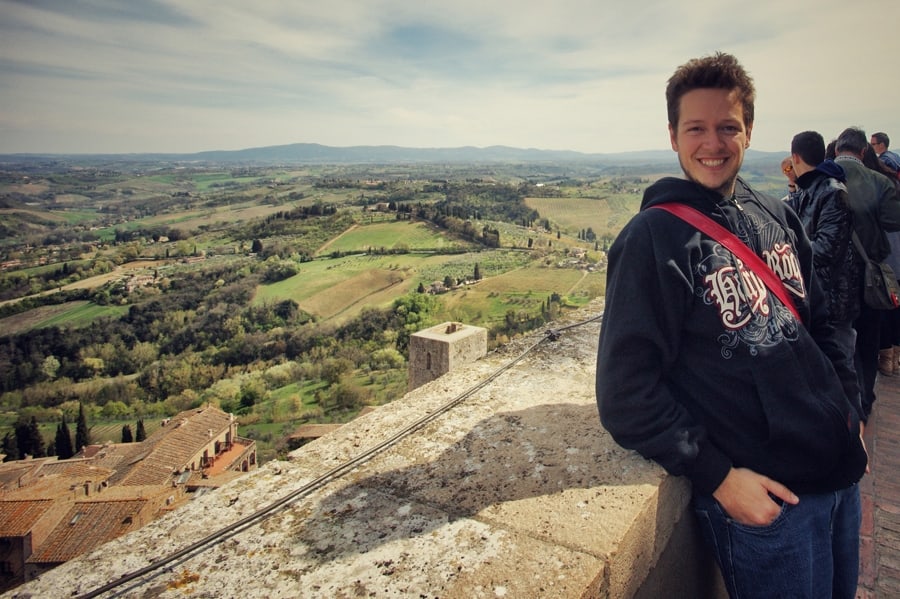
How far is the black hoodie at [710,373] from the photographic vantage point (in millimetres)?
1368

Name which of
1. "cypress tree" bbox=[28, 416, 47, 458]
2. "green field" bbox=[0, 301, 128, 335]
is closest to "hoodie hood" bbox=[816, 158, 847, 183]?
"cypress tree" bbox=[28, 416, 47, 458]

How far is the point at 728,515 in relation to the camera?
4.83 feet

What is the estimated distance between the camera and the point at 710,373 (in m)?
1.43

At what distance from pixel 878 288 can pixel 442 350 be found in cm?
402

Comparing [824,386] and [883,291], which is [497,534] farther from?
[883,291]

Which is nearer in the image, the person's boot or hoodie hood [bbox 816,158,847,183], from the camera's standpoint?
hoodie hood [bbox 816,158,847,183]

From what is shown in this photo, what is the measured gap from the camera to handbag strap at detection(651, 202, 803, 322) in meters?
1.48

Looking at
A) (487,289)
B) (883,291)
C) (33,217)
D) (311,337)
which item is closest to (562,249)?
(487,289)

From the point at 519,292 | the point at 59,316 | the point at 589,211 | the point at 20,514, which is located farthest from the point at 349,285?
the point at 20,514

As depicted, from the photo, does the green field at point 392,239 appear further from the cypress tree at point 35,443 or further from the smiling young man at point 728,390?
the smiling young man at point 728,390

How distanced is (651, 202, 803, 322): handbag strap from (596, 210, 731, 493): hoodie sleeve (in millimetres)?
142

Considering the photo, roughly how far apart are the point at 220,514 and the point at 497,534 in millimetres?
859

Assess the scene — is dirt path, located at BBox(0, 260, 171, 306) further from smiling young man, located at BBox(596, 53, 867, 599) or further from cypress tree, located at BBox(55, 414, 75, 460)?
smiling young man, located at BBox(596, 53, 867, 599)

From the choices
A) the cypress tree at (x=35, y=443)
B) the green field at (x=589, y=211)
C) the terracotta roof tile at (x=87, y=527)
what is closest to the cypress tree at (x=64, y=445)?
the cypress tree at (x=35, y=443)
